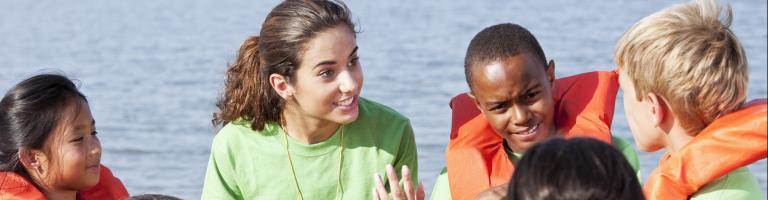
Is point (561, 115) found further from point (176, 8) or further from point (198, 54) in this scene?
point (176, 8)

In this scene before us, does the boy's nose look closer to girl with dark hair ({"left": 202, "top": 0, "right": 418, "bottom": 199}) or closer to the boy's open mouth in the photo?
the boy's open mouth

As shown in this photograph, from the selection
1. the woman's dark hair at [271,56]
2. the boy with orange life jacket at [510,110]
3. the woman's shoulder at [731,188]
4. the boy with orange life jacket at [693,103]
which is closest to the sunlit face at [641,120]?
the boy with orange life jacket at [693,103]

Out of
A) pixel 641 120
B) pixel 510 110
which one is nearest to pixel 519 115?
pixel 510 110

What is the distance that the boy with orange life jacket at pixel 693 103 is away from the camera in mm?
2967

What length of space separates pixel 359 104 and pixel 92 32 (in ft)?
38.6

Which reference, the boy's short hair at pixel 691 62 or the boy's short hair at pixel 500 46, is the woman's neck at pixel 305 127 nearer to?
the boy's short hair at pixel 500 46

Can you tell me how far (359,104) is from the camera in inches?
167

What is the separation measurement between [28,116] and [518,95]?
150 centimetres

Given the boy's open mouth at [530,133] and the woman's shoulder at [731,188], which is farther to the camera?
the boy's open mouth at [530,133]

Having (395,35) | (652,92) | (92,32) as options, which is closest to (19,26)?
(92,32)

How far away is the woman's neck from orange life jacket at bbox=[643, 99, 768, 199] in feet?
4.47

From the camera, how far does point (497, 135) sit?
3.86m

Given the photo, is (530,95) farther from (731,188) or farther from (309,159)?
(309,159)

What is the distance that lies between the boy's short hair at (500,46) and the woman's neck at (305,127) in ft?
2.11
